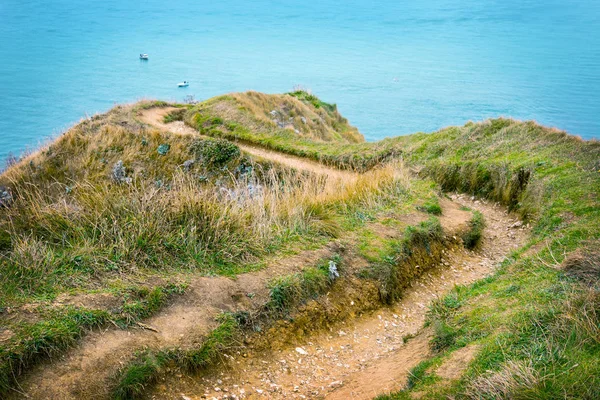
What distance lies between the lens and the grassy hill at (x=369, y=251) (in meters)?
5.61

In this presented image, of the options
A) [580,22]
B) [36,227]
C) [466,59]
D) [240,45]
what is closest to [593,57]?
[466,59]

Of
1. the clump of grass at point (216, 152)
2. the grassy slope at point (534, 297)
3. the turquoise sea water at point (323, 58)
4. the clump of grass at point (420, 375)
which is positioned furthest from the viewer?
the turquoise sea water at point (323, 58)

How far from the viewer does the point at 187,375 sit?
266 inches

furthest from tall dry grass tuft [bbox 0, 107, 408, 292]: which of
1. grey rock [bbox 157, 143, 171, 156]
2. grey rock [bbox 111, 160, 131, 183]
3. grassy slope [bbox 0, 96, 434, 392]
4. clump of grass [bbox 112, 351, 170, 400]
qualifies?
Answer: grey rock [bbox 157, 143, 171, 156]

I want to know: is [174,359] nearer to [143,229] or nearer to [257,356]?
[257,356]

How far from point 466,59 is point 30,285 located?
293 ft

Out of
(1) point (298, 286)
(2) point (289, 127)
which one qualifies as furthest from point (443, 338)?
(2) point (289, 127)

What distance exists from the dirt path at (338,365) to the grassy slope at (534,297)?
1.62ft

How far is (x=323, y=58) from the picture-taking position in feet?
285

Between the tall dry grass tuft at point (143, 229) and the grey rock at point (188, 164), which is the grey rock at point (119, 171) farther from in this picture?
the tall dry grass tuft at point (143, 229)

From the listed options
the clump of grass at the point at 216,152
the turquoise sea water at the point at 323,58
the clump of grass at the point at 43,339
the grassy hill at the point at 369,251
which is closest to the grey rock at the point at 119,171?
the clump of grass at the point at 216,152

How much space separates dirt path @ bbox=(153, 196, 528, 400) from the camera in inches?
263

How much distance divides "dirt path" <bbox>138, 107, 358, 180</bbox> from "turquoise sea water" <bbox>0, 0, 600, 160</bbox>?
12.1 metres

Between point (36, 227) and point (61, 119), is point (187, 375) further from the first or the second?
Result: point (61, 119)
